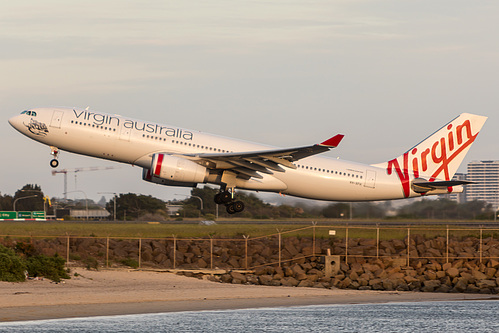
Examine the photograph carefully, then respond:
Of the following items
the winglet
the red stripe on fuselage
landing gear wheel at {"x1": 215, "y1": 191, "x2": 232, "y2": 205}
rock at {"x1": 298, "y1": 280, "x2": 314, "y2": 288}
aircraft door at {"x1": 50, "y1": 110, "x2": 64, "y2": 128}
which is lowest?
rock at {"x1": 298, "y1": 280, "x2": 314, "y2": 288}

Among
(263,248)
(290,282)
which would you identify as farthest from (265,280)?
(263,248)

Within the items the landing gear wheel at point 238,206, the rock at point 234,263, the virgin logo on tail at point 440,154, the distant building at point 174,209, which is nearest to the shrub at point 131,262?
the rock at point 234,263

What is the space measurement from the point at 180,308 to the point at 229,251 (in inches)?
595

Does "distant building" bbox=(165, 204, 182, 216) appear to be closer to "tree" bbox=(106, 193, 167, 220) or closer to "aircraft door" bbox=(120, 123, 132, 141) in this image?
"tree" bbox=(106, 193, 167, 220)

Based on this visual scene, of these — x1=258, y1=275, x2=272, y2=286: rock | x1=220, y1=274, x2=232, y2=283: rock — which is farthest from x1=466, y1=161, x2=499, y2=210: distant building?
x1=220, y1=274, x2=232, y2=283: rock

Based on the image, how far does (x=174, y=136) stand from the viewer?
142 ft

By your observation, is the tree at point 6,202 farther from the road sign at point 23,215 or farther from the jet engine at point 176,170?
the jet engine at point 176,170

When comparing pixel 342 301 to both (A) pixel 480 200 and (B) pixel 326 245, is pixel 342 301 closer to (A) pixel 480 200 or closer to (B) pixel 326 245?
(B) pixel 326 245

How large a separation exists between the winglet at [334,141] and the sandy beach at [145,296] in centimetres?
707

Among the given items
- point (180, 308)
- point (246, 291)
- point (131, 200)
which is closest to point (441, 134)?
point (246, 291)

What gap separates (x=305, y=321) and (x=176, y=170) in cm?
1381

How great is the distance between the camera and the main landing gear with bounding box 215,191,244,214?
45562 mm

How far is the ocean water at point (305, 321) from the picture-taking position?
28438 mm

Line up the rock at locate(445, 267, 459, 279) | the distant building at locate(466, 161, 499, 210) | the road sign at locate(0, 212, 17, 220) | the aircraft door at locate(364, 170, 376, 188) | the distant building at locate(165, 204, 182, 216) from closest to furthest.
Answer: the rock at locate(445, 267, 459, 279) → the aircraft door at locate(364, 170, 376, 188) → the distant building at locate(466, 161, 499, 210) → the distant building at locate(165, 204, 182, 216) → the road sign at locate(0, 212, 17, 220)
